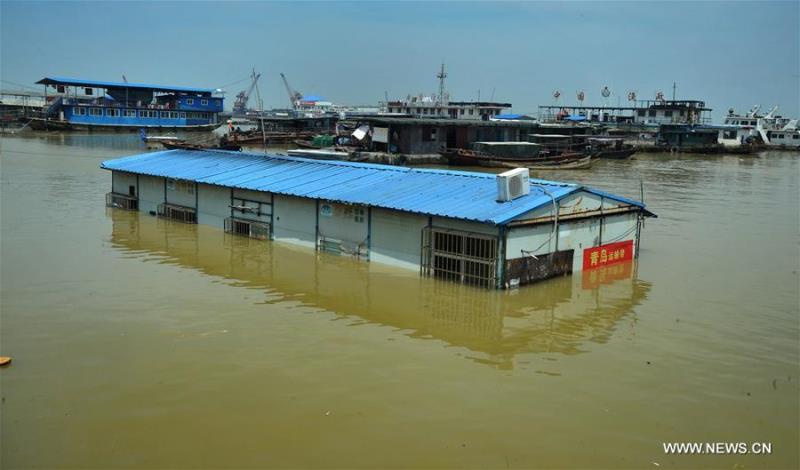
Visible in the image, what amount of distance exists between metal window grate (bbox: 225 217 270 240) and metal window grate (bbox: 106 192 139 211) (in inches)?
219

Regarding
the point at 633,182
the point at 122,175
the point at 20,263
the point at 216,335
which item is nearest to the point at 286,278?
the point at 216,335

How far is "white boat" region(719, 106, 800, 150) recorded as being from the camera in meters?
72.8

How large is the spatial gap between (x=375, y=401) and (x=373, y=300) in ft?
15.6

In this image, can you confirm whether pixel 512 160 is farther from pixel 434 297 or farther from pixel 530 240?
pixel 434 297

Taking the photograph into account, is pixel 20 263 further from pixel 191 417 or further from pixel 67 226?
pixel 191 417

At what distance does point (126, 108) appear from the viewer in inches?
2869

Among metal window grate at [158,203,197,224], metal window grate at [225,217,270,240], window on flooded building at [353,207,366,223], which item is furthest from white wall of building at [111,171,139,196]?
window on flooded building at [353,207,366,223]

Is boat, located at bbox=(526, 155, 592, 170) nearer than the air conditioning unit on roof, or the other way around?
the air conditioning unit on roof

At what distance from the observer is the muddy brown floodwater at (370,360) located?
838 centimetres

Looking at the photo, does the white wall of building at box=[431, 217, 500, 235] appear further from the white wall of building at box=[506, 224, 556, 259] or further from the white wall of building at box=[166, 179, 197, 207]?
the white wall of building at box=[166, 179, 197, 207]

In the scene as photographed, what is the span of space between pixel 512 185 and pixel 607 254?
138 inches

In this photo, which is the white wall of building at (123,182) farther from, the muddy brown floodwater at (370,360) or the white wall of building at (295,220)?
the white wall of building at (295,220)

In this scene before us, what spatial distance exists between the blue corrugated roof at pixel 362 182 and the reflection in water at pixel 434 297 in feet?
5.03

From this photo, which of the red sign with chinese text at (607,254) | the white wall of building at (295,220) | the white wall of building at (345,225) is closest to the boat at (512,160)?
the red sign with chinese text at (607,254)
